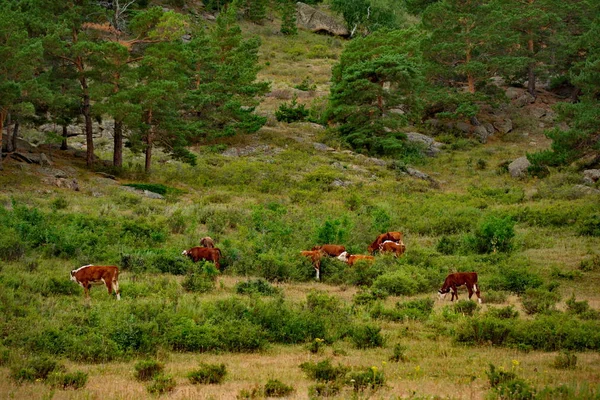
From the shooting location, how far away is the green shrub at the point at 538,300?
1588 cm

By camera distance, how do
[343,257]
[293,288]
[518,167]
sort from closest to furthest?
[293,288] → [343,257] → [518,167]

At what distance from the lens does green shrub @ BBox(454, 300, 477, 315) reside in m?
15.8

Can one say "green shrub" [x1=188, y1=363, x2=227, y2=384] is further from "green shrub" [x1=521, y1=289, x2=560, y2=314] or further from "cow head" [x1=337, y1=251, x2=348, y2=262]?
"cow head" [x1=337, y1=251, x2=348, y2=262]

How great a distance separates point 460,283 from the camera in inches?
689

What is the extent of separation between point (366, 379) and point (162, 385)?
10.6ft

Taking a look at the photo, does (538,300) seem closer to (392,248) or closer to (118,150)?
(392,248)

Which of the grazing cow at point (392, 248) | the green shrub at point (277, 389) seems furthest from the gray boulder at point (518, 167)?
the green shrub at point (277, 389)

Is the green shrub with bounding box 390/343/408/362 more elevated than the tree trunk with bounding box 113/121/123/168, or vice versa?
the tree trunk with bounding box 113/121/123/168

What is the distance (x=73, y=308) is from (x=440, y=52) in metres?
48.4

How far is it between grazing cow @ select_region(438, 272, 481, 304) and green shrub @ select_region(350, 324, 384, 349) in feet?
15.6

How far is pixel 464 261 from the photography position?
72.9 feet

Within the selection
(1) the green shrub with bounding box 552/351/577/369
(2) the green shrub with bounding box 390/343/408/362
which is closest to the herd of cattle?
(1) the green shrub with bounding box 552/351/577/369

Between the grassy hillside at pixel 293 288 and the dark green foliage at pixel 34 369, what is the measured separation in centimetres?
4

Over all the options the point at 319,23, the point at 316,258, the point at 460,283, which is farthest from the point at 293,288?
the point at 319,23
